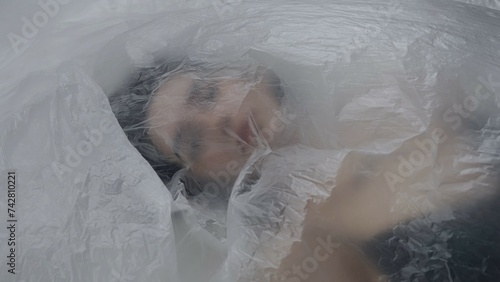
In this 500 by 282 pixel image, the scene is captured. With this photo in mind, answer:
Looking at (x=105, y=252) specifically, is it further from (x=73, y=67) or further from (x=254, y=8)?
(x=254, y=8)

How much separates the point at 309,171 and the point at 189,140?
162 mm

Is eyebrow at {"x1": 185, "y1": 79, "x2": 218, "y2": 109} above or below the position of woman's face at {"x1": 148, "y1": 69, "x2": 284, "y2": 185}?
above

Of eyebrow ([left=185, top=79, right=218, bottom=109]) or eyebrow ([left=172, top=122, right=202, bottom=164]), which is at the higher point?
eyebrow ([left=185, top=79, right=218, bottom=109])

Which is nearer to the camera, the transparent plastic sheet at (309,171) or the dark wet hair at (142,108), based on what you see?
the transparent plastic sheet at (309,171)

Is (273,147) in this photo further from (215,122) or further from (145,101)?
(145,101)

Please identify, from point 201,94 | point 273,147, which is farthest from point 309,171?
point 201,94

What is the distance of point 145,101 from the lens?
65 cm

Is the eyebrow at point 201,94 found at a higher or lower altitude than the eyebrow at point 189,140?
higher

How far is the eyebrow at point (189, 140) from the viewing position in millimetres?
598

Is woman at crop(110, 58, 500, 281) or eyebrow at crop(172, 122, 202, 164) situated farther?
eyebrow at crop(172, 122, 202, 164)

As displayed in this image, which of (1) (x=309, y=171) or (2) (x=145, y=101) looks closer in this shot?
(1) (x=309, y=171)

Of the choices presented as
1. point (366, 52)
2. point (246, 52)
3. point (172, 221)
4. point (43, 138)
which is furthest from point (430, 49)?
point (43, 138)

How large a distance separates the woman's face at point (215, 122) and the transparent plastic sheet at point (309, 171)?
11mm

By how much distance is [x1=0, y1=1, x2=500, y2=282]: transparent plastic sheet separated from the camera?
49 centimetres
